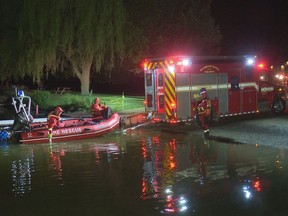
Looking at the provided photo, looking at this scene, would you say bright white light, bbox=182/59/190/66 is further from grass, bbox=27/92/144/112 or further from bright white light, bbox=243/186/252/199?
bright white light, bbox=243/186/252/199

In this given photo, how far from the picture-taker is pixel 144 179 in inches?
339

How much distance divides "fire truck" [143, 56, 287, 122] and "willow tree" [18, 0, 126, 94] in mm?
7523

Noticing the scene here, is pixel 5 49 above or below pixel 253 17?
below

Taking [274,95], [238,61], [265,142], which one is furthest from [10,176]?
[274,95]

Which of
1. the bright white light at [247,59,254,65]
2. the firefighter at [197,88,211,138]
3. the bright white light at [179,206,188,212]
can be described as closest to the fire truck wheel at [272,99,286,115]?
the bright white light at [247,59,254,65]

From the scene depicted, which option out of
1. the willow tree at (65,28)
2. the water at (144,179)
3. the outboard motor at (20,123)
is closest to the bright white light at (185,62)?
the water at (144,179)

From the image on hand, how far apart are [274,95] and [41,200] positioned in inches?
523

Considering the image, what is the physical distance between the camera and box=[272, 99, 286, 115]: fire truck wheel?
1866 cm

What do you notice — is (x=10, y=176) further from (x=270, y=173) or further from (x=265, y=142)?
(x=265, y=142)

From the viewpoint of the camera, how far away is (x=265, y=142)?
12211 millimetres

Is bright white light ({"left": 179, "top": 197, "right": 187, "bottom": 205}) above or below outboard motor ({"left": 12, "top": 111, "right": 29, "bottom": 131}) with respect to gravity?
below

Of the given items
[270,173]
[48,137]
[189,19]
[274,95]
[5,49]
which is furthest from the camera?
[189,19]

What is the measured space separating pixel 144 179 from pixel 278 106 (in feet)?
37.7

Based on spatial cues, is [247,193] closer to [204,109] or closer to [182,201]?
[182,201]
